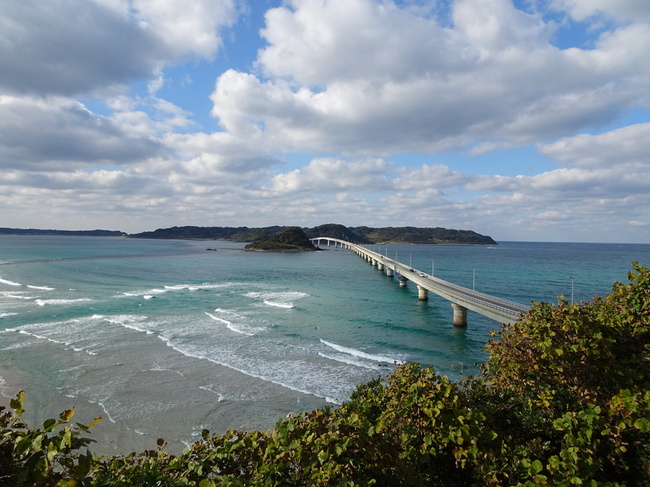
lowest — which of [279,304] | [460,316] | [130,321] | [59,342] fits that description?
[59,342]

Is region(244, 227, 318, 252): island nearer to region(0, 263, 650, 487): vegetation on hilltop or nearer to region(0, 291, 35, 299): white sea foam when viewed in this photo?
region(0, 291, 35, 299): white sea foam

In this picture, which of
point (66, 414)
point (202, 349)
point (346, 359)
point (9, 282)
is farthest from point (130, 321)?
point (9, 282)

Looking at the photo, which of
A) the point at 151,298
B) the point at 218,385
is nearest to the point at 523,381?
the point at 218,385

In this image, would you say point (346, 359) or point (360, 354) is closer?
point (346, 359)

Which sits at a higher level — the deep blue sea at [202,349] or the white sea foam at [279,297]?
the white sea foam at [279,297]

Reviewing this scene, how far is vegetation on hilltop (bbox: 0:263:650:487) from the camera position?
425 cm

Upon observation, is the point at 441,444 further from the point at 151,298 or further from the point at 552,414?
the point at 151,298

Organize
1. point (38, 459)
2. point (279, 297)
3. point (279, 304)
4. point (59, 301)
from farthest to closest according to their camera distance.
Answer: point (279, 297) < point (279, 304) < point (59, 301) < point (38, 459)

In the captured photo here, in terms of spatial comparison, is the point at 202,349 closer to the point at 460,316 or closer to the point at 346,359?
the point at 346,359

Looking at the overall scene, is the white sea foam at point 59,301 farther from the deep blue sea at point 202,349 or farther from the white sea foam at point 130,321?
the white sea foam at point 130,321

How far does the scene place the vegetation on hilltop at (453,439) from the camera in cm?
425

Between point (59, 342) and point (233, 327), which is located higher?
point (233, 327)

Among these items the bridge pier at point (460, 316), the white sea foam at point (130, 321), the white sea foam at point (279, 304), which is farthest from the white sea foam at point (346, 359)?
the white sea foam at point (279, 304)

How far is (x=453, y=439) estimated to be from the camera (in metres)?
5.88
